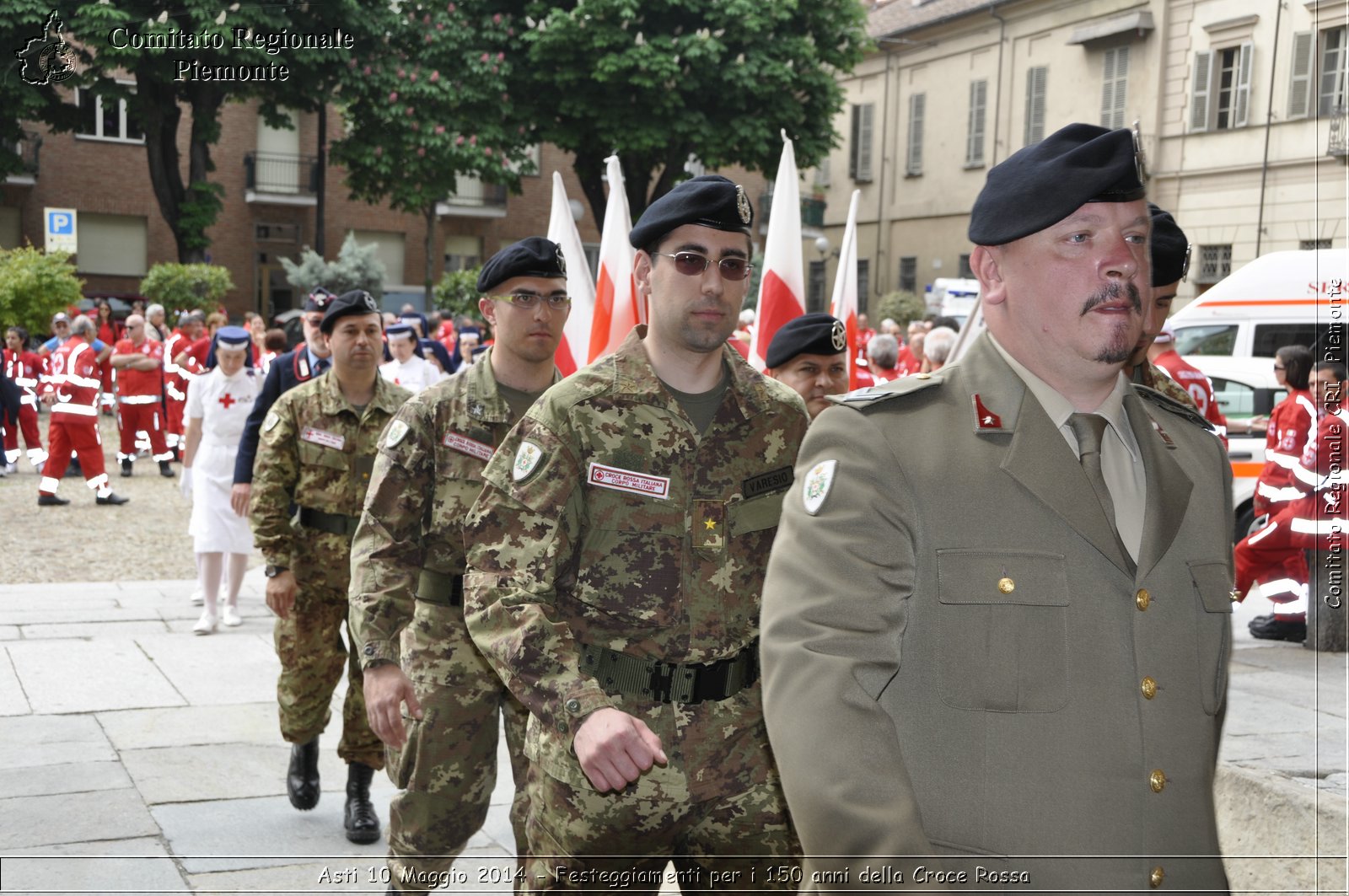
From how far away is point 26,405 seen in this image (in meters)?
17.1

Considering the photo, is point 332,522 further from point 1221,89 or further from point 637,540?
point 1221,89

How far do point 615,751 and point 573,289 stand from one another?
588cm

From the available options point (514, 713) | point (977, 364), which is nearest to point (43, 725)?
point (514, 713)

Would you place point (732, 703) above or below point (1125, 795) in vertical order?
below

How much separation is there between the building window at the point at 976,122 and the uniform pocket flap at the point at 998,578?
37.3 metres

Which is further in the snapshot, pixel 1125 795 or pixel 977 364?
pixel 977 364

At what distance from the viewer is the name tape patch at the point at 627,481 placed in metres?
3.20

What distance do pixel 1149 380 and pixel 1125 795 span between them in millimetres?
2723

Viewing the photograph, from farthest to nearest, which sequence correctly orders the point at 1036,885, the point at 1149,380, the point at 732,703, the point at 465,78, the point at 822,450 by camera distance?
the point at 465,78 → the point at 1149,380 → the point at 732,703 → the point at 822,450 → the point at 1036,885

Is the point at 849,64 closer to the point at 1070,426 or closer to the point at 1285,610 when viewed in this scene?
the point at 1285,610

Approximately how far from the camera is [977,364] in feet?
7.25

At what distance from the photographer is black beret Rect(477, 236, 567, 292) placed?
14.9 feet

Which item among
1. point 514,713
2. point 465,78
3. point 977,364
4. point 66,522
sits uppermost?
point 465,78

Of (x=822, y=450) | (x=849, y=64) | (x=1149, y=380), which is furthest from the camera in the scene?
(x=849, y=64)
